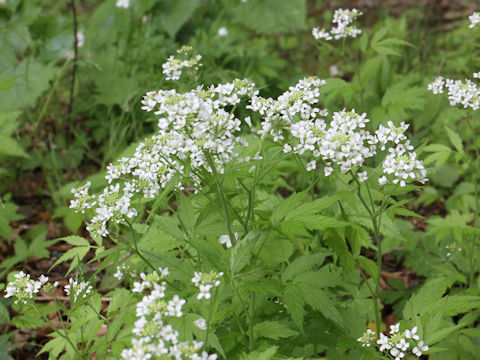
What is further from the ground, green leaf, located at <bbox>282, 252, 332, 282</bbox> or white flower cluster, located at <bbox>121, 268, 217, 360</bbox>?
white flower cluster, located at <bbox>121, 268, 217, 360</bbox>

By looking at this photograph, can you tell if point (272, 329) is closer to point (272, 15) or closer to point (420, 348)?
point (420, 348)

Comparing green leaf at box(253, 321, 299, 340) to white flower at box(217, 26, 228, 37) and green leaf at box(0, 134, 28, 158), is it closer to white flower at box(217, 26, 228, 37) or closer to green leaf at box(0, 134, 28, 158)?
green leaf at box(0, 134, 28, 158)

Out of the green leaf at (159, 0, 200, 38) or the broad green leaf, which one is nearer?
the broad green leaf

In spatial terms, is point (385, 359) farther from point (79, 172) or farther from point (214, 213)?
point (79, 172)

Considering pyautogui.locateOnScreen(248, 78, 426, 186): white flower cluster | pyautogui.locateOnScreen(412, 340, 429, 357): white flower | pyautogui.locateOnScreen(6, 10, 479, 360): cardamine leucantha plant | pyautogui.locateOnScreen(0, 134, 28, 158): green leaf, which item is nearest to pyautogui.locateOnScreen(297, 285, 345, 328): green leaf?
pyautogui.locateOnScreen(6, 10, 479, 360): cardamine leucantha plant

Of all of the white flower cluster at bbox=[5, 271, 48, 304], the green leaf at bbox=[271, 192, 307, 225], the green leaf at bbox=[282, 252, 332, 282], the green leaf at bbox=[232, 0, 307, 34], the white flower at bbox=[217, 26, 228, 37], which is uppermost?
the green leaf at bbox=[232, 0, 307, 34]

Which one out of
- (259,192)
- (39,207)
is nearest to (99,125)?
(39,207)

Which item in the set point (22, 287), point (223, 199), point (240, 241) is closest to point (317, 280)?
point (240, 241)

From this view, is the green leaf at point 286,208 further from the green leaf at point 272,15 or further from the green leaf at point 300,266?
the green leaf at point 272,15
